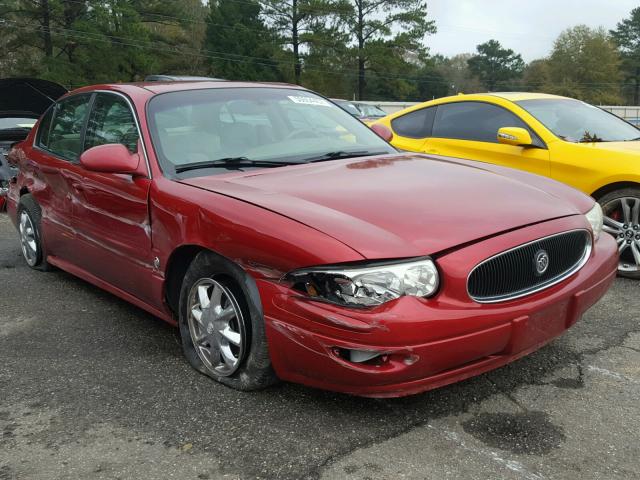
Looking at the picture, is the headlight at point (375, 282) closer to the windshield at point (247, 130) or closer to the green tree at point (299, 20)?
the windshield at point (247, 130)

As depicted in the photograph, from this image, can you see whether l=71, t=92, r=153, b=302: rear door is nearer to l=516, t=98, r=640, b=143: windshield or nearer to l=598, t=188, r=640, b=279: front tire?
l=598, t=188, r=640, b=279: front tire

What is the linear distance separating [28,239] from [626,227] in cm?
471

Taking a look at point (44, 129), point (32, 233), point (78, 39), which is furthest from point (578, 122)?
point (78, 39)

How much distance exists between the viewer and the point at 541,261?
2.70 metres

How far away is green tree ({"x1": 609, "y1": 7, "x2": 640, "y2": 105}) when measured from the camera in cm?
8050

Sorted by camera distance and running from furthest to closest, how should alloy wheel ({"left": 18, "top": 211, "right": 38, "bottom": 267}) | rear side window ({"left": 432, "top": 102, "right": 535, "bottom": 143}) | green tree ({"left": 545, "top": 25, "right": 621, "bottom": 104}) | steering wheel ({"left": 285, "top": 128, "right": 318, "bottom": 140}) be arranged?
green tree ({"left": 545, "top": 25, "right": 621, "bottom": 104}) < rear side window ({"left": 432, "top": 102, "right": 535, "bottom": 143}) < alloy wheel ({"left": 18, "top": 211, "right": 38, "bottom": 267}) < steering wheel ({"left": 285, "top": 128, "right": 318, "bottom": 140})

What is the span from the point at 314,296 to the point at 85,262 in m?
2.25

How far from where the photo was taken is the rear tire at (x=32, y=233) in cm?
493

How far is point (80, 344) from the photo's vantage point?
366cm

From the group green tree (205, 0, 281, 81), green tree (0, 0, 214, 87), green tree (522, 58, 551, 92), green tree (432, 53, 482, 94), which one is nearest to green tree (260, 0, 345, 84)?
green tree (205, 0, 281, 81)

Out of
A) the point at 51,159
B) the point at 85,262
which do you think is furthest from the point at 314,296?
the point at 51,159

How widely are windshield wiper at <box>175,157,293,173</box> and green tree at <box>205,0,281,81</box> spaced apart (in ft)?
167

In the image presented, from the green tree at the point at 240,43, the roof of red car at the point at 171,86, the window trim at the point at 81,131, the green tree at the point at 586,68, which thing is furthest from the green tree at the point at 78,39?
the green tree at the point at 586,68

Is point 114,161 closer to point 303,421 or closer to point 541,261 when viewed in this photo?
point 303,421
